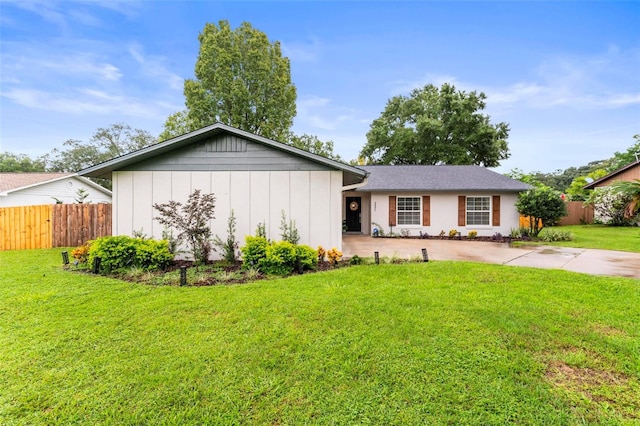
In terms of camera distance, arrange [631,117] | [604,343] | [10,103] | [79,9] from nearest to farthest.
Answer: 1. [604,343]
2. [79,9]
3. [10,103]
4. [631,117]

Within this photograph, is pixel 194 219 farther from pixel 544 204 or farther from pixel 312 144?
pixel 312 144

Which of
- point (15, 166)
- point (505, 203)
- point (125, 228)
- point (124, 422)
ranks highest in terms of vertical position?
point (15, 166)

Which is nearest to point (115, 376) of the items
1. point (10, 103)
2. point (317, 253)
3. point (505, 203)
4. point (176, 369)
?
point (176, 369)

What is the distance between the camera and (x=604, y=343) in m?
3.17

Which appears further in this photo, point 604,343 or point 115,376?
point 604,343

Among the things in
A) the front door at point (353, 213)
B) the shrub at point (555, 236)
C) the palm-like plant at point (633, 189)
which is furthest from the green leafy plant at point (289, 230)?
the shrub at point (555, 236)

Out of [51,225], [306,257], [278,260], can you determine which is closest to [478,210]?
[306,257]

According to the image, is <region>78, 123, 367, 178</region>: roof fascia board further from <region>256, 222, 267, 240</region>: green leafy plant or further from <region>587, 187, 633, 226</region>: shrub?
<region>587, 187, 633, 226</region>: shrub

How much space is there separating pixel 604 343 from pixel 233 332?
431cm

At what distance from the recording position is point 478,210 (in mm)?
13453

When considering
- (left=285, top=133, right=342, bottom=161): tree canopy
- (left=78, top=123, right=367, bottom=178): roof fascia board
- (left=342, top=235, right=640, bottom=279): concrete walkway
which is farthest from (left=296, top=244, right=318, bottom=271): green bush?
(left=285, top=133, right=342, bottom=161): tree canopy

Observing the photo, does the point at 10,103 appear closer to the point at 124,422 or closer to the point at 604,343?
the point at 124,422

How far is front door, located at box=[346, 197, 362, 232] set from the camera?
49.9 ft

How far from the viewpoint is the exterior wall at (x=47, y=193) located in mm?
15577
